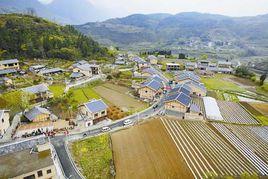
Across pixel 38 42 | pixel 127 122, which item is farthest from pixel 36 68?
pixel 127 122

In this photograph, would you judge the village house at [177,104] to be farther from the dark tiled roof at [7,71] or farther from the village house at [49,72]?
the dark tiled roof at [7,71]

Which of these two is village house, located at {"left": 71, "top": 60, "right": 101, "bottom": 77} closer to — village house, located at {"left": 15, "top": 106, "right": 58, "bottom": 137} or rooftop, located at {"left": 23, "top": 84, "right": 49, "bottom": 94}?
rooftop, located at {"left": 23, "top": 84, "right": 49, "bottom": 94}

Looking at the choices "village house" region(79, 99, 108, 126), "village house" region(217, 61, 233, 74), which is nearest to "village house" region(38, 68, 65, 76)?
"village house" region(79, 99, 108, 126)

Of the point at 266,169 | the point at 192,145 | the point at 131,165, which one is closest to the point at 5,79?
the point at 131,165

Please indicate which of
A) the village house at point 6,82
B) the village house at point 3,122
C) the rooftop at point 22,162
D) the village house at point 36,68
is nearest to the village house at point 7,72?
the village house at point 36,68

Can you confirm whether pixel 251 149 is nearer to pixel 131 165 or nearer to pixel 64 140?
pixel 131 165

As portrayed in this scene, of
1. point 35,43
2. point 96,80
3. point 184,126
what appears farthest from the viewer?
point 35,43

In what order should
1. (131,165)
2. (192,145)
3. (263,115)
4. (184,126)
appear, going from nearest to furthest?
(131,165) < (192,145) < (184,126) < (263,115)
